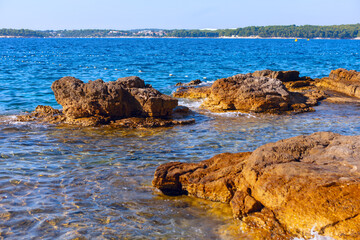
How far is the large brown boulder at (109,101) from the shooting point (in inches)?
500

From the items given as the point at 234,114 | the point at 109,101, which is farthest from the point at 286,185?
the point at 234,114

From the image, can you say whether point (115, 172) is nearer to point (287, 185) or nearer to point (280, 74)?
point (287, 185)

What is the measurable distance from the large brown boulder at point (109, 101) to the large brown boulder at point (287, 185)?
5.87m

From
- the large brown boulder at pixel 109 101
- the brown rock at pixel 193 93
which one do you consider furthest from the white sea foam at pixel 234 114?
the brown rock at pixel 193 93

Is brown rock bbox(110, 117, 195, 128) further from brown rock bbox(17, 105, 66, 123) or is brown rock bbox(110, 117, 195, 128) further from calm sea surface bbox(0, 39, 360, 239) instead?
brown rock bbox(17, 105, 66, 123)

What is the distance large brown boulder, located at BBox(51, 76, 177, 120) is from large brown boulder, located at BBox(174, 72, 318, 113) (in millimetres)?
2998

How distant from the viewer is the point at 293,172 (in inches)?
225

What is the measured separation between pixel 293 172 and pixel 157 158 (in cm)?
421

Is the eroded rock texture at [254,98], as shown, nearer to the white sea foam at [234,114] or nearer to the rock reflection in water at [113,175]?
the white sea foam at [234,114]

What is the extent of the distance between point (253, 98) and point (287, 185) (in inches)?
385

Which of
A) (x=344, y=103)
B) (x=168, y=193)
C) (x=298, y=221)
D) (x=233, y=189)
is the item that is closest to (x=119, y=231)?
(x=168, y=193)

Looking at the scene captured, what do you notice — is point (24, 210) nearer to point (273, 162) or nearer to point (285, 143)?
point (273, 162)

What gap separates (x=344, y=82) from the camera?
20016 millimetres

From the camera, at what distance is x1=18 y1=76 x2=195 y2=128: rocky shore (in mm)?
12602
